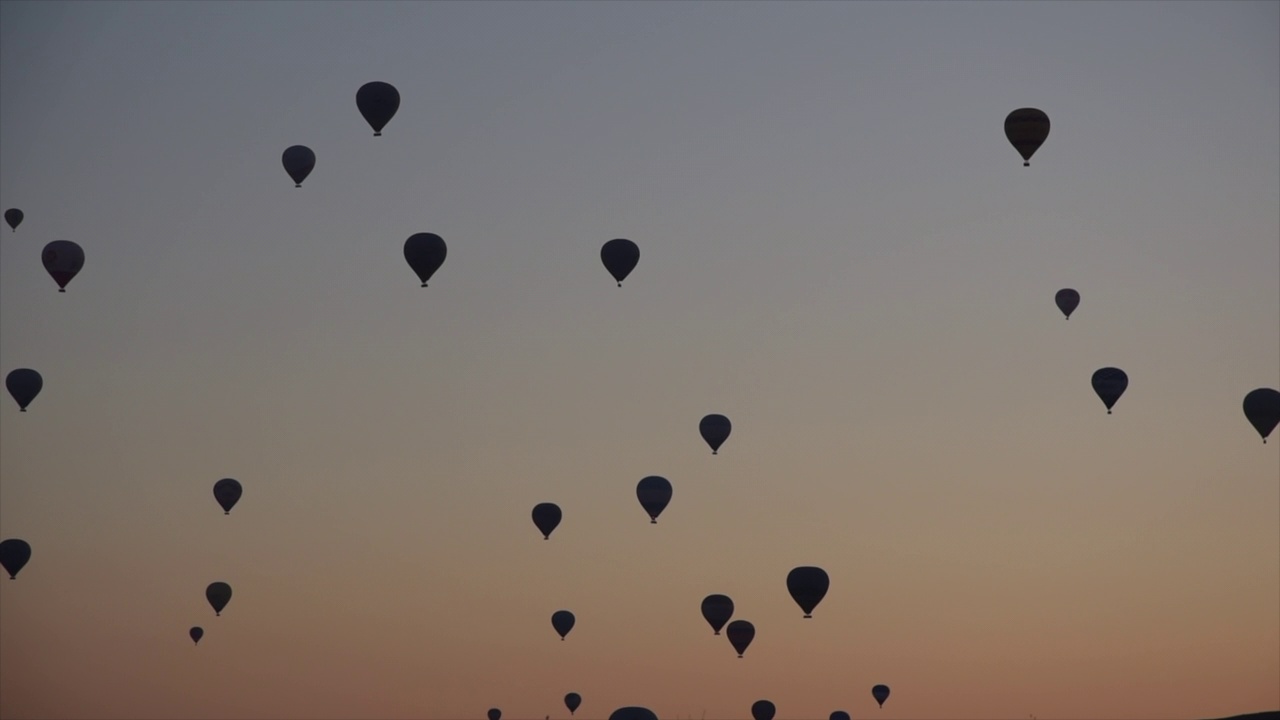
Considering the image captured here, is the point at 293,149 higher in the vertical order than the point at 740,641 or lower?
higher

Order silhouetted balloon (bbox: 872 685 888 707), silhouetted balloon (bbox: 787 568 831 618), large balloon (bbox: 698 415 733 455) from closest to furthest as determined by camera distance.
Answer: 1. silhouetted balloon (bbox: 787 568 831 618)
2. large balloon (bbox: 698 415 733 455)
3. silhouetted balloon (bbox: 872 685 888 707)

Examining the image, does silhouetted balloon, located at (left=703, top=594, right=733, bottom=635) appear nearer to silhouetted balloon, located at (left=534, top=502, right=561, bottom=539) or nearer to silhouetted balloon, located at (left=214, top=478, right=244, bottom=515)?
silhouetted balloon, located at (left=534, top=502, right=561, bottom=539)

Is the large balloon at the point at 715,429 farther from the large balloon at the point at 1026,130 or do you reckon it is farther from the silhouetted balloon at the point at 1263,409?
the silhouetted balloon at the point at 1263,409

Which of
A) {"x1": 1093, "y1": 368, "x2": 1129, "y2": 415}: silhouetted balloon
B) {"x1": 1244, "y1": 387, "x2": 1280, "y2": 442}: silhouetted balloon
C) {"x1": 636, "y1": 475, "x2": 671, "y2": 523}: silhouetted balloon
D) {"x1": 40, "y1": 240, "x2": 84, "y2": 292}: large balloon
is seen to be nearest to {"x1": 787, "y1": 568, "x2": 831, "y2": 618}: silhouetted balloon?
{"x1": 636, "y1": 475, "x2": 671, "y2": 523}: silhouetted balloon

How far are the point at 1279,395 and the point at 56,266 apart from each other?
28726 mm

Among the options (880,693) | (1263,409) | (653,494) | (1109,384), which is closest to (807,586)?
(653,494)

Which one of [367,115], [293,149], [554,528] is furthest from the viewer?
[554,528]

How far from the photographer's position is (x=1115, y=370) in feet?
173

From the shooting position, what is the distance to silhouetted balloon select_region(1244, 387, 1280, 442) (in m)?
48.7

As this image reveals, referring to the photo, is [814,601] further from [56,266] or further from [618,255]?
[56,266]

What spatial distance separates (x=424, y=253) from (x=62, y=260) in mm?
9405

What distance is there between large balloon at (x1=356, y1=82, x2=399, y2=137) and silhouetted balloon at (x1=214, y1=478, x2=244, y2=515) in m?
13.4

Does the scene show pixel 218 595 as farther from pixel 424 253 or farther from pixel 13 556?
pixel 424 253

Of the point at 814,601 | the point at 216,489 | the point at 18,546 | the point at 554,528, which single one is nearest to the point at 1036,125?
the point at 814,601
